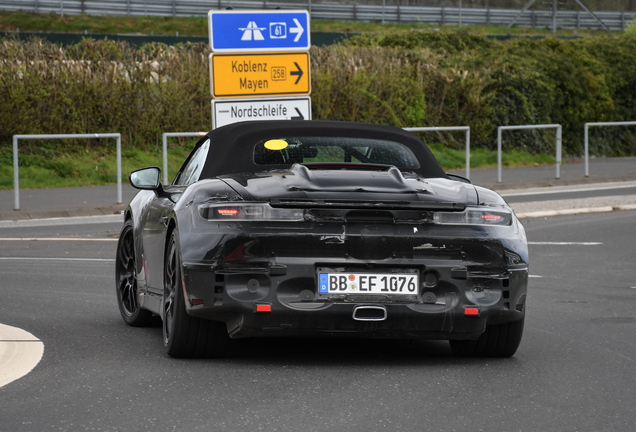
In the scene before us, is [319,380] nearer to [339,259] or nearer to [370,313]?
[370,313]

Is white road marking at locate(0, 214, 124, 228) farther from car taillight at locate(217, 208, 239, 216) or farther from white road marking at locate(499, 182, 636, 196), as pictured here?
car taillight at locate(217, 208, 239, 216)

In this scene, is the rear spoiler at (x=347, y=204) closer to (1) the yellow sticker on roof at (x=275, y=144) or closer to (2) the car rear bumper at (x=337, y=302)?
(2) the car rear bumper at (x=337, y=302)

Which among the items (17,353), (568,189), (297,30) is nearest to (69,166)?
(297,30)

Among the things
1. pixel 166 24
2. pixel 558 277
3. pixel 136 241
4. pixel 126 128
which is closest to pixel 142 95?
pixel 126 128

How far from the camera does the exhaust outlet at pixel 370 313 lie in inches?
225

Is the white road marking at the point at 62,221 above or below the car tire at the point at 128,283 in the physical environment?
below

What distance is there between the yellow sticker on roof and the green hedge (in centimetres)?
1574

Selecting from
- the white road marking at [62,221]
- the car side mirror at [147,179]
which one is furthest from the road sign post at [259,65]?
the car side mirror at [147,179]

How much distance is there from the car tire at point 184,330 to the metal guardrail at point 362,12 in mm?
53987

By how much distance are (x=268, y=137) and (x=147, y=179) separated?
2.79 feet

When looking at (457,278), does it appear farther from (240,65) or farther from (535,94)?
(535,94)

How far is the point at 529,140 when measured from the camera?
26.4 metres

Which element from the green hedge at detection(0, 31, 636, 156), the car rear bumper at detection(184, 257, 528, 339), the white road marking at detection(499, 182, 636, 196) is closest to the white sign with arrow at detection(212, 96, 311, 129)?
the white road marking at detection(499, 182, 636, 196)

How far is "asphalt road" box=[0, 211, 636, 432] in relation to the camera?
4.76 meters
